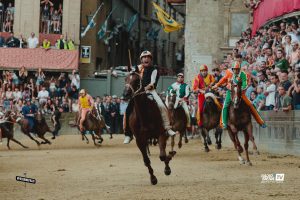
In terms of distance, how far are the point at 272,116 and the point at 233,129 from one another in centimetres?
488

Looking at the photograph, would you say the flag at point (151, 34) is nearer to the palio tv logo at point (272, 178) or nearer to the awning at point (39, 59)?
the awning at point (39, 59)

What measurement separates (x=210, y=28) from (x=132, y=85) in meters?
37.6

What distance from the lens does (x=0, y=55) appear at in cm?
4941

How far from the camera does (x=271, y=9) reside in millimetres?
34188

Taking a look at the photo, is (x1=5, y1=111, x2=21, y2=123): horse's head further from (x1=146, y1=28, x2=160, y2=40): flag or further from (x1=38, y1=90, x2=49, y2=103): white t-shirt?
(x1=146, y1=28, x2=160, y2=40): flag

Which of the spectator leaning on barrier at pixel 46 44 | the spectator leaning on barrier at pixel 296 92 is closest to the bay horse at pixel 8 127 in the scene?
the spectator leaning on barrier at pixel 296 92

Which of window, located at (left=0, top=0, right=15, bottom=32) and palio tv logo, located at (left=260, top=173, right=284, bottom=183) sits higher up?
window, located at (left=0, top=0, right=15, bottom=32)

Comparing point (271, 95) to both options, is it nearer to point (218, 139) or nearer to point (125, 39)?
point (218, 139)

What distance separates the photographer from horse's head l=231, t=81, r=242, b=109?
19266 millimetres

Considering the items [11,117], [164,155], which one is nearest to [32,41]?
[11,117]

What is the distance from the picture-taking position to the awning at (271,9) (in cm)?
2997

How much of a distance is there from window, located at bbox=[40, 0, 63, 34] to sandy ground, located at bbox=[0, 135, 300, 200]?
29.8 meters

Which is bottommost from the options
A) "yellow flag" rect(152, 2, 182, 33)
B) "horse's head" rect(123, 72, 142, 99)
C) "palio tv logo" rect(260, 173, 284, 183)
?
"palio tv logo" rect(260, 173, 284, 183)

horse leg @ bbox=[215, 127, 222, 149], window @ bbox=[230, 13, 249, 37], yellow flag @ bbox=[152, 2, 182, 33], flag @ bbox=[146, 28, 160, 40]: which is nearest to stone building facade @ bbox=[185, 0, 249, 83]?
window @ bbox=[230, 13, 249, 37]
